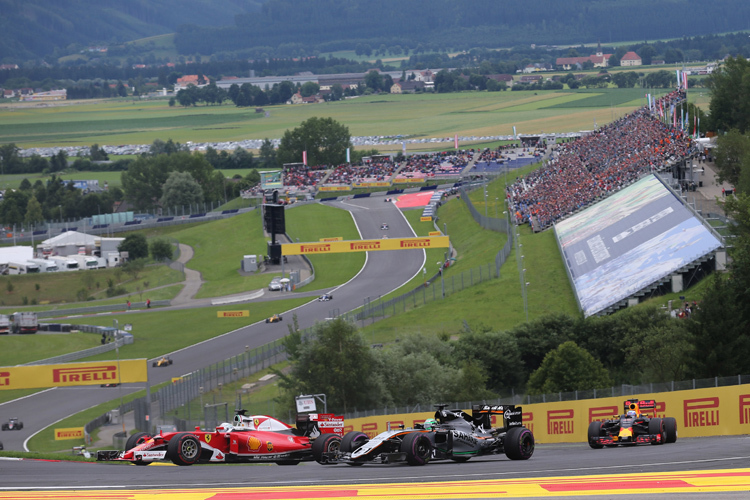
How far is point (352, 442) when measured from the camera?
22.5 m

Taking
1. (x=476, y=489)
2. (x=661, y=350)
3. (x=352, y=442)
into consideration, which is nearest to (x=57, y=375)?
(x=661, y=350)

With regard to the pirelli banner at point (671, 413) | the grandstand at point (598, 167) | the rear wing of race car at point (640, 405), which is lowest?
the pirelli banner at point (671, 413)

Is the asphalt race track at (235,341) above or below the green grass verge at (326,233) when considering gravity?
below

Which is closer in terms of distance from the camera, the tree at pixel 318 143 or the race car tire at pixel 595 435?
the race car tire at pixel 595 435

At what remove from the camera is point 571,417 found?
32281mm

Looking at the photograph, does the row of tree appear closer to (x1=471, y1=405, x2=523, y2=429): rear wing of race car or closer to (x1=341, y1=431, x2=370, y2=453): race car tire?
(x1=471, y1=405, x2=523, y2=429): rear wing of race car

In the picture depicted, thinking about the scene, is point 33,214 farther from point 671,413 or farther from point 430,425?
point 430,425

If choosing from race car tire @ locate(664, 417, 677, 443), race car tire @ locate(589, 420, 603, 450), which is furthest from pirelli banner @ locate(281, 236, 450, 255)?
race car tire @ locate(664, 417, 677, 443)

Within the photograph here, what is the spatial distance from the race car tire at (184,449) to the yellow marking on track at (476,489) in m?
4.42

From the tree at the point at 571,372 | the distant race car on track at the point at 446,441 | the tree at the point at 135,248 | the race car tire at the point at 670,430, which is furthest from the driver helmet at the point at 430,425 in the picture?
the tree at the point at 135,248

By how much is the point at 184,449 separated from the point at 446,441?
646cm

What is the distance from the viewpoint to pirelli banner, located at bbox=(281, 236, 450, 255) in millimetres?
91375

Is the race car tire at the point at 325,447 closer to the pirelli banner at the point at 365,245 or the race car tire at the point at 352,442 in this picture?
the race car tire at the point at 352,442

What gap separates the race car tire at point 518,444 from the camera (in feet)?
73.0
